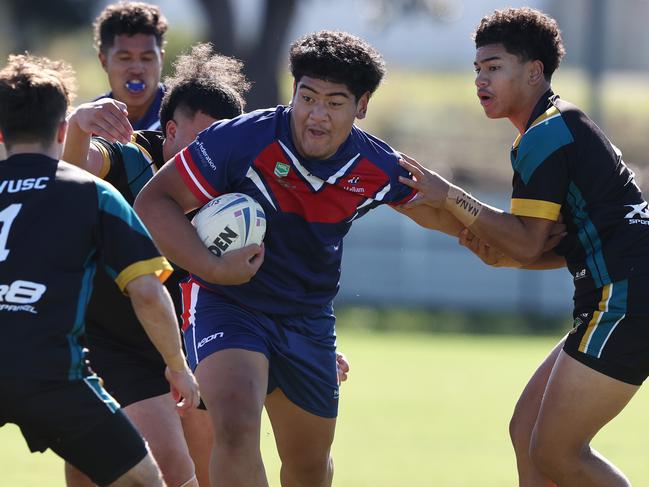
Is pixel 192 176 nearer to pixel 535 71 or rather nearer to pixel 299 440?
pixel 299 440

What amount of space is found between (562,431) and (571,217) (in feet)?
3.41

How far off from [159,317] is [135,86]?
351 cm

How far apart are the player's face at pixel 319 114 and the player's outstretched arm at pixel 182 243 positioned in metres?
0.55

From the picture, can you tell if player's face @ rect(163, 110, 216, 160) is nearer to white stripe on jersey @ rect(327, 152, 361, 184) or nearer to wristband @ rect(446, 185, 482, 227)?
white stripe on jersey @ rect(327, 152, 361, 184)

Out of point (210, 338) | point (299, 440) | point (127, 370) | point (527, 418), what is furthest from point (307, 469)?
point (527, 418)

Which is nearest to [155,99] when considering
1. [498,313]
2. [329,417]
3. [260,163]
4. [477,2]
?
[260,163]

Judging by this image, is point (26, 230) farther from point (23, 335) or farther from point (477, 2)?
point (477, 2)

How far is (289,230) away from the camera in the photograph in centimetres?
579

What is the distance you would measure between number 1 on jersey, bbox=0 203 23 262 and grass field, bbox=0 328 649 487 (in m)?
3.75

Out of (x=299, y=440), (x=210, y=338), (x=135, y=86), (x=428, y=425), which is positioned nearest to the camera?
(x=210, y=338)

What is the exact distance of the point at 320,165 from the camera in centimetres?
582

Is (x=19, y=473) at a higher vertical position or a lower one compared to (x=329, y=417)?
lower

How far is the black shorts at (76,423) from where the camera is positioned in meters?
4.43

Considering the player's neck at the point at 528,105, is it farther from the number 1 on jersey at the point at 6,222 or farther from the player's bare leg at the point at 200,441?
the number 1 on jersey at the point at 6,222
